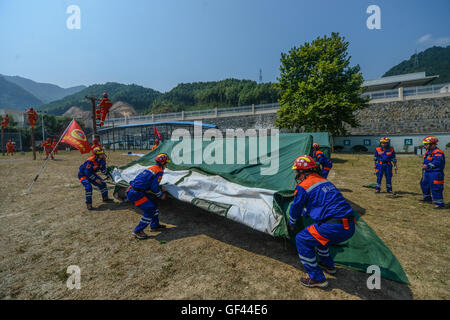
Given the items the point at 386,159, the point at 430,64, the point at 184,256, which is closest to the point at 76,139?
the point at 184,256

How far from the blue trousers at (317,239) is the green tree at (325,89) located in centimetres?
1697

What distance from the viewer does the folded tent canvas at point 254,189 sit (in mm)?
3121

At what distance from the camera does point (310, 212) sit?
8.97ft

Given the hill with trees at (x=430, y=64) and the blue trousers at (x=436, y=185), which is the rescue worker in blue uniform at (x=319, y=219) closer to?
the blue trousers at (x=436, y=185)

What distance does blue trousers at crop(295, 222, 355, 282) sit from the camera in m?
2.52

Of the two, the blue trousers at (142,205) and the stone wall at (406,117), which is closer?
the blue trousers at (142,205)

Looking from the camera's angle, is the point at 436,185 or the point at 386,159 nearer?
the point at 436,185

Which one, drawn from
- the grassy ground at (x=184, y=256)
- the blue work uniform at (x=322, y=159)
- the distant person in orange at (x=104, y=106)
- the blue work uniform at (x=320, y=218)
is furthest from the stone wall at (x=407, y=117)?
the blue work uniform at (x=320, y=218)

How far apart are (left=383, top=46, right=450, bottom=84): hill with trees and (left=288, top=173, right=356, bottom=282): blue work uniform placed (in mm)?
89146

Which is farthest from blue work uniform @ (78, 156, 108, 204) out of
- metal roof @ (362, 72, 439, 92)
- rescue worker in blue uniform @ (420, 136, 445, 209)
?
metal roof @ (362, 72, 439, 92)

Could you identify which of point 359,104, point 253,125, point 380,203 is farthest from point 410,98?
point 380,203

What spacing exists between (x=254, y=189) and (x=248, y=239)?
1.10m

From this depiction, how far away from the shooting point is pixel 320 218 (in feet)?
8.53

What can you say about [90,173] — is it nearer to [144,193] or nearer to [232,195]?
[144,193]
